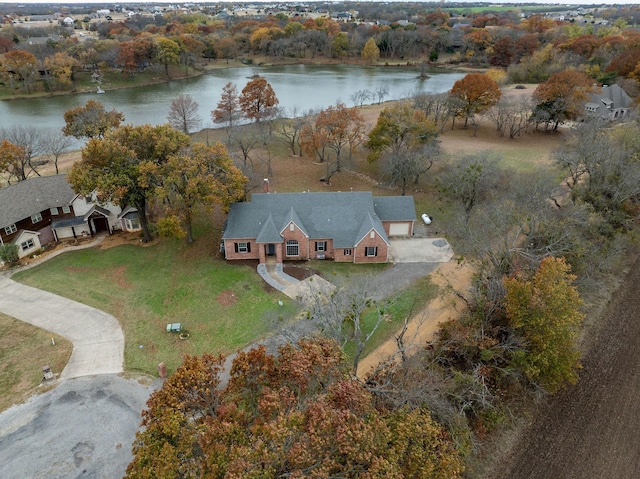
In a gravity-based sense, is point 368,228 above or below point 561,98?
below

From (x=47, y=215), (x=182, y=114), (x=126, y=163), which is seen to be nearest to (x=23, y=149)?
(x=47, y=215)

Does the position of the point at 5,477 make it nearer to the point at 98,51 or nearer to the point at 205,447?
the point at 205,447

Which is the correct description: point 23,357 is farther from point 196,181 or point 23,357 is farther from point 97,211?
point 97,211

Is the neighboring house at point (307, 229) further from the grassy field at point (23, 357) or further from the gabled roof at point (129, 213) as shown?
the grassy field at point (23, 357)

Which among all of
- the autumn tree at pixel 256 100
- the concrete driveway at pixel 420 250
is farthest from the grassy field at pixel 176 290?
the autumn tree at pixel 256 100

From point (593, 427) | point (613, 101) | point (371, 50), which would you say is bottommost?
point (593, 427)

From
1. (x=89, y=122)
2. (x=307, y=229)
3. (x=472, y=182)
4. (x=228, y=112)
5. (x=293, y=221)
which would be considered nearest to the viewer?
(x=293, y=221)

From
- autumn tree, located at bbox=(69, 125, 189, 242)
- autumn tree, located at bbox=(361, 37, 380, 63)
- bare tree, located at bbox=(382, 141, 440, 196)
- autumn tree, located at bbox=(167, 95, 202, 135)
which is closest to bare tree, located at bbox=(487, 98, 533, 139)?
bare tree, located at bbox=(382, 141, 440, 196)
